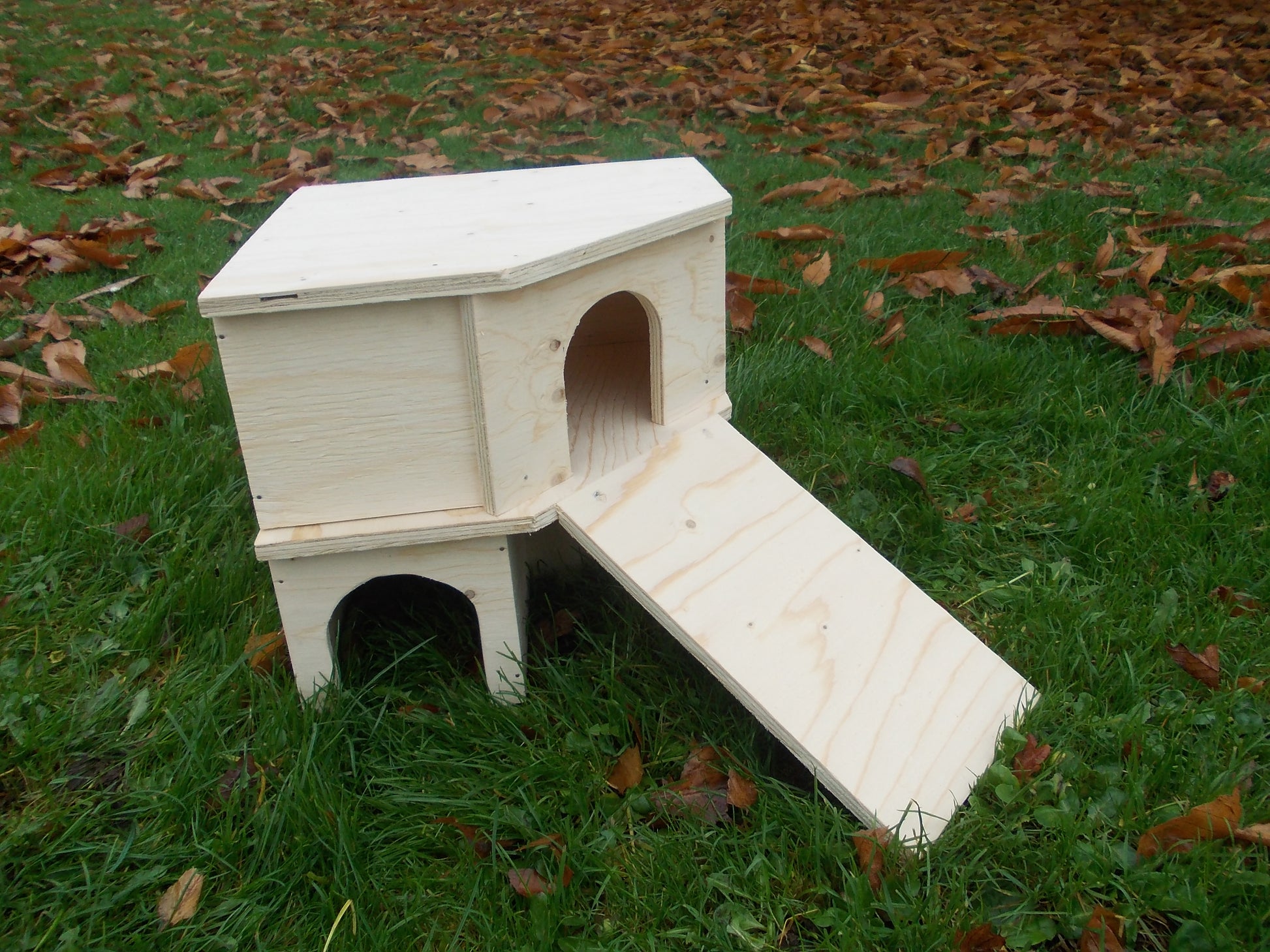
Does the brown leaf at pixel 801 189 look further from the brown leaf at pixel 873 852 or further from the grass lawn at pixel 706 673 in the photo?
the brown leaf at pixel 873 852

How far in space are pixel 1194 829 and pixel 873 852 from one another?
46 cm

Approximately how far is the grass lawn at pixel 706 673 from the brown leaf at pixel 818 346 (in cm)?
4

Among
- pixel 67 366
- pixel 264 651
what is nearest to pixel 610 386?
pixel 264 651

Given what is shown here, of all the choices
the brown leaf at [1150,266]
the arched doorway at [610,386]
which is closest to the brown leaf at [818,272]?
the arched doorway at [610,386]

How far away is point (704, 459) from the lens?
2.04 metres

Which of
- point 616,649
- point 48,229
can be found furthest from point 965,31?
point 616,649

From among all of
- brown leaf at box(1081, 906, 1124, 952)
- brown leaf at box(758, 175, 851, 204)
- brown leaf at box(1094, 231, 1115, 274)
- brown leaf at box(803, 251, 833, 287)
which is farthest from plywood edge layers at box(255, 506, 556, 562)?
brown leaf at box(758, 175, 851, 204)

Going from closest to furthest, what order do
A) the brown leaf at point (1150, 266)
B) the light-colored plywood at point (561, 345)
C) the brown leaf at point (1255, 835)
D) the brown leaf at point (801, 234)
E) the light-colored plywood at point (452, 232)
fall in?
the brown leaf at point (1255, 835), the light-colored plywood at point (452, 232), the light-colored plywood at point (561, 345), the brown leaf at point (1150, 266), the brown leaf at point (801, 234)

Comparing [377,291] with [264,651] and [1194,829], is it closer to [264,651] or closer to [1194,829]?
[264,651]

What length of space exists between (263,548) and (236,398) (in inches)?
10.3

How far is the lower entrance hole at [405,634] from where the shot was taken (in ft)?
6.51

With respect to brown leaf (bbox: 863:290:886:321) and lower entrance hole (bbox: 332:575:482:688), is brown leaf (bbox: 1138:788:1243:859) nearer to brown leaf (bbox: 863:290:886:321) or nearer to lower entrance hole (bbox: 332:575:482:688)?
lower entrance hole (bbox: 332:575:482:688)

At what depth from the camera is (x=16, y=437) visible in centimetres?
247

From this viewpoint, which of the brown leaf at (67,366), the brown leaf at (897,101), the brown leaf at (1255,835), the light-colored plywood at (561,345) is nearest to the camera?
the brown leaf at (1255,835)
